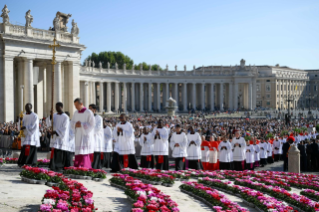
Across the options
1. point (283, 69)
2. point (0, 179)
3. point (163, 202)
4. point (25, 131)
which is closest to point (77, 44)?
point (25, 131)

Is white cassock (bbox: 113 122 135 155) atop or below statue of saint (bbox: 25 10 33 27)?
below

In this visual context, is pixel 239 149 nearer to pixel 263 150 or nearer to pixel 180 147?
pixel 180 147

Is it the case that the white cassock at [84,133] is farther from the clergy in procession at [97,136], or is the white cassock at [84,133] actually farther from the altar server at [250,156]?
the altar server at [250,156]

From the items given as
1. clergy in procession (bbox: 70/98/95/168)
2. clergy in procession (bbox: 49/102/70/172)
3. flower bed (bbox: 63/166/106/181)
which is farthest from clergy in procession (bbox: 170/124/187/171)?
flower bed (bbox: 63/166/106/181)

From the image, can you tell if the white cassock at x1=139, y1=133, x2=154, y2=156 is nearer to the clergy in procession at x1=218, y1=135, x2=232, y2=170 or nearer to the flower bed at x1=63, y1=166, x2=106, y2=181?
the clergy in procession at x1=218, y1=135, x2=232, y2=170

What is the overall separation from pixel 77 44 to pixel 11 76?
9.61 metres

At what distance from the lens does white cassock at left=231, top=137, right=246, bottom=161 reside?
22767 millimetres

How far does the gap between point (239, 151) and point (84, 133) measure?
11.4 m

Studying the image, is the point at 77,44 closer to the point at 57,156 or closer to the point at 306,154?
the point at 306,154

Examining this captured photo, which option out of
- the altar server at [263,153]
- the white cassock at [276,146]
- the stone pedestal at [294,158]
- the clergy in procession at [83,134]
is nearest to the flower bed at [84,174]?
the clergy in procession at [83,134]

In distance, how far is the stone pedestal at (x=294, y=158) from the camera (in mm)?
21234

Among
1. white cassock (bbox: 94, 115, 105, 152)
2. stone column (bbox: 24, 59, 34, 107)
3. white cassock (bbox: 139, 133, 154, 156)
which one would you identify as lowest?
white cassock (bbox: 139, 133, 154, 156)

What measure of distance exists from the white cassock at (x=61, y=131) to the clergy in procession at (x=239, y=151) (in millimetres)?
11135

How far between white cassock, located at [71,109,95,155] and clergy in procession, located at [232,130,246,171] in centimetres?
1067
